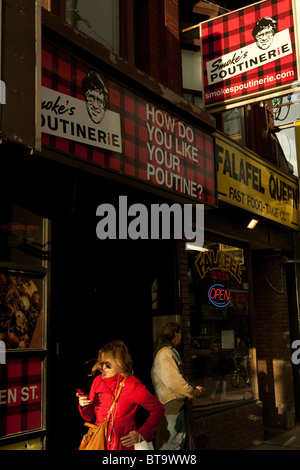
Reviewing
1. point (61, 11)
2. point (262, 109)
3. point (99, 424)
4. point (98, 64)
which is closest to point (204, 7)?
point (262, 109)

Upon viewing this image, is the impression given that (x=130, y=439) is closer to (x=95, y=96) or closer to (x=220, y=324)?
(x=95, y=96)

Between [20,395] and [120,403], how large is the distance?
1.06 metres

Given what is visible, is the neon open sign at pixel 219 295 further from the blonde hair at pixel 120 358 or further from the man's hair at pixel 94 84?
the man's hair at pixel 94 84

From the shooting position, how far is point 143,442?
13.5ft

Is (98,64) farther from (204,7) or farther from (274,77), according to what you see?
(204,7)

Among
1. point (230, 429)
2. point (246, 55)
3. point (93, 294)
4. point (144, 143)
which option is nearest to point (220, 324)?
point (230, 429)

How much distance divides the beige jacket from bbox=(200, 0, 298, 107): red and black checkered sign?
364cm

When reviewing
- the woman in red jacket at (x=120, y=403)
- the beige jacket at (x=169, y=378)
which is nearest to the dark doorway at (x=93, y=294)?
the beige jacket at (x=169, y=378)

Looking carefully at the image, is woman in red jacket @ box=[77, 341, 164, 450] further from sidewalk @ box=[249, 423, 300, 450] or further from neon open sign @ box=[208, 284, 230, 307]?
sidewalk @ box=[249, 423, 300, 450]

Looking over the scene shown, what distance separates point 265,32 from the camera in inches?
280

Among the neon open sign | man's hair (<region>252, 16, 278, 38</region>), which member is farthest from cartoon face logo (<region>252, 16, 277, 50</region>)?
the neon open sign

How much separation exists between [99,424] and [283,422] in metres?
6.56

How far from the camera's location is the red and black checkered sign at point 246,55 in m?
6.97

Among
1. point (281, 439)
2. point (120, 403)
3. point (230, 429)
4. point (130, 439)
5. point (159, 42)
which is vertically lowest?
point (281, 439)
